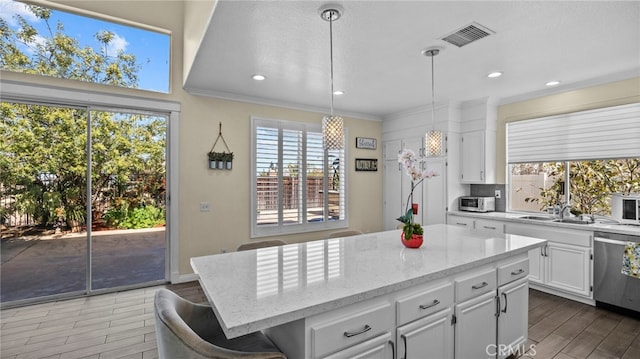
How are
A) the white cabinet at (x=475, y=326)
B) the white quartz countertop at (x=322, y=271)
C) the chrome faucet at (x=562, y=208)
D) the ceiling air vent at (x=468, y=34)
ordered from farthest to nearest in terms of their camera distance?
the chrome faucet at (x=562, y=208), the ceiling air vent at (x=468, y=34), the white cabinet at (x=475, y=326), the white quartz countertop at (x=322, y=271)

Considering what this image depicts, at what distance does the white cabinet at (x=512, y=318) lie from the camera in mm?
2119

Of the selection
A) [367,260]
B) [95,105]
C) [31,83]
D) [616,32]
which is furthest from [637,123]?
[31,83]

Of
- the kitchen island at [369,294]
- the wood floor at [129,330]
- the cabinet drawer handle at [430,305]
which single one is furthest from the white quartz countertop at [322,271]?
the wood floor at [129,330]

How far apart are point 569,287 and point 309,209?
11.1 feet

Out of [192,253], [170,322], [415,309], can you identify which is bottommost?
[192,253]

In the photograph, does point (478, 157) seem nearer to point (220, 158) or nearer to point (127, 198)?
point (220, 158)

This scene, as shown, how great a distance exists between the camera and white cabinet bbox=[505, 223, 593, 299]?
3291 millimetres

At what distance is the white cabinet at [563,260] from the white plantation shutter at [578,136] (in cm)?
105

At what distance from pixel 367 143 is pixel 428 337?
13.6ft

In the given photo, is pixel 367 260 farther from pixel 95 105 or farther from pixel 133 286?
pixel 95 105

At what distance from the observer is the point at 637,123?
332cm

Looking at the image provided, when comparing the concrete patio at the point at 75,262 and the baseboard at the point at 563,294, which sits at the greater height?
the concrete patio at the point at 75,262

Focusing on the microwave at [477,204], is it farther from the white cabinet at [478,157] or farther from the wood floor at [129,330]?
the wood floor at [129,330]

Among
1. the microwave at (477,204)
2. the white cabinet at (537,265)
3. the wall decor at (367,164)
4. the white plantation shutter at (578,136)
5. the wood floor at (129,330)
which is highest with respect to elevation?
the white plantation shutter at (578,136)
